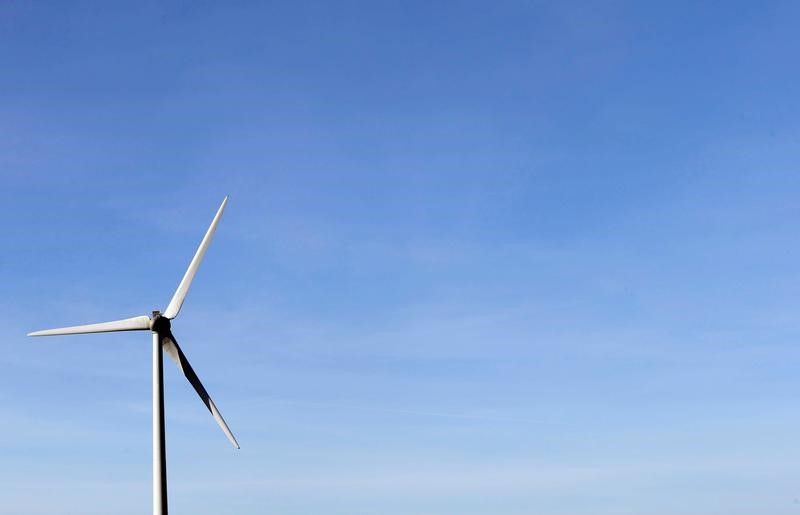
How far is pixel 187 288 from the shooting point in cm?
9275

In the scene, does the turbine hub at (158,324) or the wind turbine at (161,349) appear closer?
the wind turbine at (161,349)

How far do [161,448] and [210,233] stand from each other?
81.2 ft

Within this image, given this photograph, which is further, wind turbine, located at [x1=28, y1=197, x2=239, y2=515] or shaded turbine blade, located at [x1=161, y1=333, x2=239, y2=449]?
shaded turbine blade, located at [x1=161, y1=333, x2=239, y2=449]

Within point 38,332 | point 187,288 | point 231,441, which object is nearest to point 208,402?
point 231,441

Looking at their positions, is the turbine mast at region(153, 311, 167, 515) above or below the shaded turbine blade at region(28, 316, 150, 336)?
below

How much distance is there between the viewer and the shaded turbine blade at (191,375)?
289 feet

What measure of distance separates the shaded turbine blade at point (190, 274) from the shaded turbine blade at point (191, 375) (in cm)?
259

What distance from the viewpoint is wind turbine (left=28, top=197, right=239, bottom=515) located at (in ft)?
265

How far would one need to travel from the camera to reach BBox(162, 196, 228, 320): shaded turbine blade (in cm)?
9094

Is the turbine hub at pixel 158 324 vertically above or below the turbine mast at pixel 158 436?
above

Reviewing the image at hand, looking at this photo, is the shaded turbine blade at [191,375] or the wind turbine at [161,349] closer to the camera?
the wind turbine at [161,349]

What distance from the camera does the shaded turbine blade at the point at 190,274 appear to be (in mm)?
90938

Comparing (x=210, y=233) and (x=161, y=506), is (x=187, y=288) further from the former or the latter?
(x=161, y=506)

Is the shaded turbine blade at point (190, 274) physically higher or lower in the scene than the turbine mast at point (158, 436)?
higher
